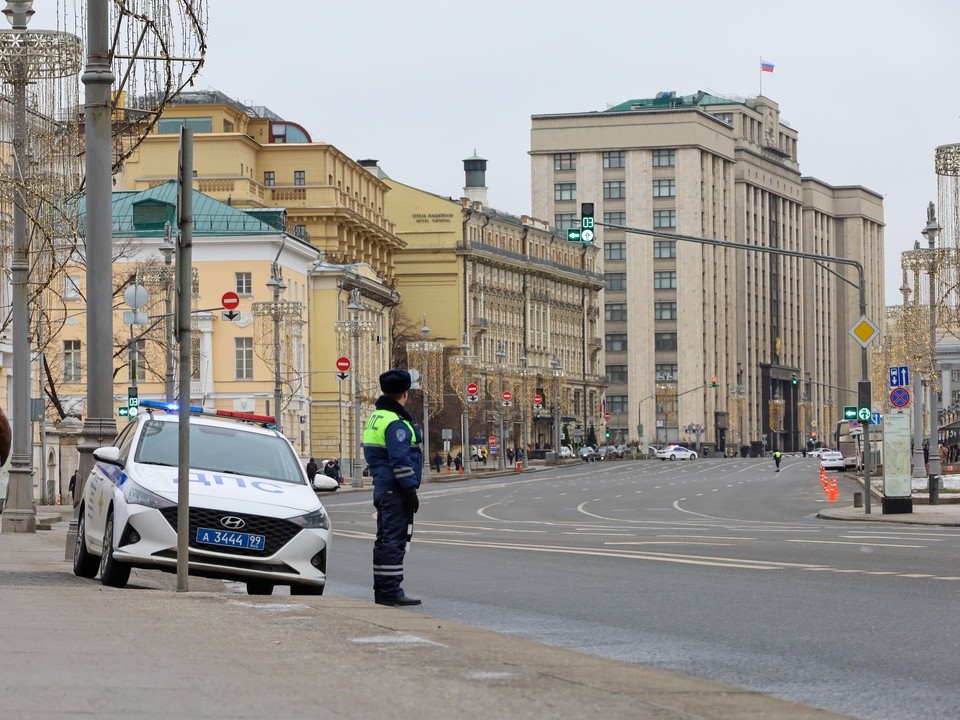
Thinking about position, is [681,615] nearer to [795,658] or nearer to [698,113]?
[795,658]

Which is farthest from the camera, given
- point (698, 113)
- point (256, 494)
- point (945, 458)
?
point (698, 113)

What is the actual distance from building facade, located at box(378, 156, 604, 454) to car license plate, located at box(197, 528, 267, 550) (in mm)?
121798

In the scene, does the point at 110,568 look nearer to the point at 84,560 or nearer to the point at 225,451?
the point at 84,560

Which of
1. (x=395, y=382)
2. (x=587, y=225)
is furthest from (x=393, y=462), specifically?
(x=587, y=225)

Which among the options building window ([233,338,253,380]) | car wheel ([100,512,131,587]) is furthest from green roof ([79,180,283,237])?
car wheel ([100,512,131,587])

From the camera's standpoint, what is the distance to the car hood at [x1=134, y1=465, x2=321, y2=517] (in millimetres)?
16734

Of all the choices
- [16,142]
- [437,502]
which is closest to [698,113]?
[437,502]

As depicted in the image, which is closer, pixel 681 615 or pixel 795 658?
pixel 795 658

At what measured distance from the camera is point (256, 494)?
17.0 meters

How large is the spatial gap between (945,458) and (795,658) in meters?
99.6

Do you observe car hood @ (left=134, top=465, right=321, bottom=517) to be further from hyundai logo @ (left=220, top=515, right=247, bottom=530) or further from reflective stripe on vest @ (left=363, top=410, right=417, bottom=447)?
reflective stripe on vest @ (left=363, top=410, right=417, bottom=447)

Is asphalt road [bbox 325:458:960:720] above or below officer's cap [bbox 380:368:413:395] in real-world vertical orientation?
below

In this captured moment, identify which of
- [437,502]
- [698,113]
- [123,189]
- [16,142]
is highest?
[698,113]

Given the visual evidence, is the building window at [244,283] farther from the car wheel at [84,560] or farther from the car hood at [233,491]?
the car hood at [233,491]
